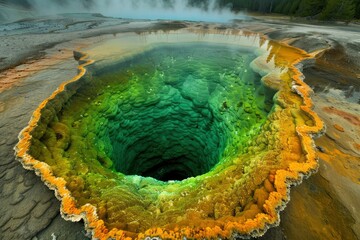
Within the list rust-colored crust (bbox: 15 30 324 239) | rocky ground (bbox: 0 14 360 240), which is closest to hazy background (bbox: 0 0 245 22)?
rocky ground (bbox: 0 14 360 240)

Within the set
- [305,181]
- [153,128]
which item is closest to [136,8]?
[153,128]

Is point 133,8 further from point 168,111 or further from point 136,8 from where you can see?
point 168,111

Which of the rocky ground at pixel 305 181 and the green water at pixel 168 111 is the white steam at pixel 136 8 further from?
the rocky ground at pixel 305 181

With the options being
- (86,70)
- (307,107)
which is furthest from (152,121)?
(307,107)

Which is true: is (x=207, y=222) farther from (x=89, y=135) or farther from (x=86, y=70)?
(x=86, y=70)

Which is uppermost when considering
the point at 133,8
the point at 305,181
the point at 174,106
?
the point at 133,8

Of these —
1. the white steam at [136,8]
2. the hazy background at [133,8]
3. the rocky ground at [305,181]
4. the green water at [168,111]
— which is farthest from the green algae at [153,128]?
the white steam at [136,8]
